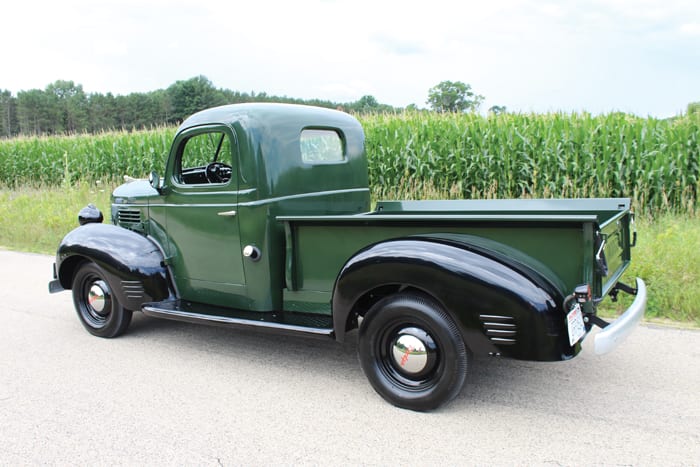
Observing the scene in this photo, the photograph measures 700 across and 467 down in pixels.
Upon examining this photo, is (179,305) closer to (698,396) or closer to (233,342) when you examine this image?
(233,342)

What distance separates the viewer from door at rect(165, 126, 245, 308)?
4.24 metres

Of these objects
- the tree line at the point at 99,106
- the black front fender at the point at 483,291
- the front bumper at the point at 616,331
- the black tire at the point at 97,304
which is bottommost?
the black tire at the point at 97,304

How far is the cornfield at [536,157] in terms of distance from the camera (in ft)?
26.5

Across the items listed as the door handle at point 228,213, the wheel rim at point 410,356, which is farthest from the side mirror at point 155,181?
the wheel rim at point 410,356

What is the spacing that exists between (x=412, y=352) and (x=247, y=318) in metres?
1.40

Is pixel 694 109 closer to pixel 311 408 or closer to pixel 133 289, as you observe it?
pixel 311 408

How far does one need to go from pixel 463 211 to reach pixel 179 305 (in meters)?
2.54

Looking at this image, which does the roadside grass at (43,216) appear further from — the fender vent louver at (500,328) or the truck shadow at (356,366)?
the fender vent louver at (500,328)

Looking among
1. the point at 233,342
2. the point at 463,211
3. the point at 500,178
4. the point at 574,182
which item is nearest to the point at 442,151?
the point at 500,178

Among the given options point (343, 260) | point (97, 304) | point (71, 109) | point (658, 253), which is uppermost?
point (71, 109)

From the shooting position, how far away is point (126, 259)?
15.3 ft

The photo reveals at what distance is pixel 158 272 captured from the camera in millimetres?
4703

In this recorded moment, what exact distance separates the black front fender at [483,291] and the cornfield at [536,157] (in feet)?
18.6

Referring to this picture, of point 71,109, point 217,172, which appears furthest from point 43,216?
point 71,109
